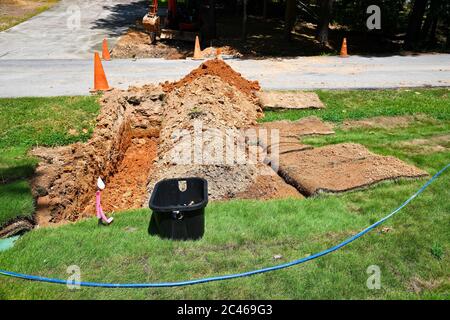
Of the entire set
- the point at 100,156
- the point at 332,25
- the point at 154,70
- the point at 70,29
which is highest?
the point at 332,25

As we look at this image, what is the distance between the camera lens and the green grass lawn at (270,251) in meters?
4.35

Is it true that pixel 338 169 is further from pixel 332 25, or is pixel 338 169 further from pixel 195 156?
pixel 332 25

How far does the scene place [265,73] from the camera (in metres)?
14.2

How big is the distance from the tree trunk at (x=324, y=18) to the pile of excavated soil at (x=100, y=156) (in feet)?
32.6

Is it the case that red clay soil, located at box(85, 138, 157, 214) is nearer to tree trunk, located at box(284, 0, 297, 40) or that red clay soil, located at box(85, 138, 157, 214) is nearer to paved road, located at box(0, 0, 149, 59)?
paved road, located at box(0, 0, 149, 59)

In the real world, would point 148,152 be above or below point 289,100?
below

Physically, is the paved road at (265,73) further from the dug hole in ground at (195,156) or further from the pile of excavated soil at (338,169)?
the pile of excavated soil at (338,169)

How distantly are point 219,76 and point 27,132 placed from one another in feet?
16.0

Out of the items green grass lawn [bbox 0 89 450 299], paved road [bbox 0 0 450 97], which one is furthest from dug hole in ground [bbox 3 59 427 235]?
paved road [bbox 0 0 450 97]

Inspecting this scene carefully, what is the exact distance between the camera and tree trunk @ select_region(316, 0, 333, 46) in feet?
58.6

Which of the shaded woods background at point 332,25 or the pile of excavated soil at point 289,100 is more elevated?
the shaded woods background at point 332,25

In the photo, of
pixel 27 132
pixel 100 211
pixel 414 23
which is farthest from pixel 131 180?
pixel 414 23

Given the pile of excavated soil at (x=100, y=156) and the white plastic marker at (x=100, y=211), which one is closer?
the white plastic marker at (x=100, y=211)

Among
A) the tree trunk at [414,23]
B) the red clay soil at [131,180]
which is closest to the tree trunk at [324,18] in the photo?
the tree trunk at [414,23]
